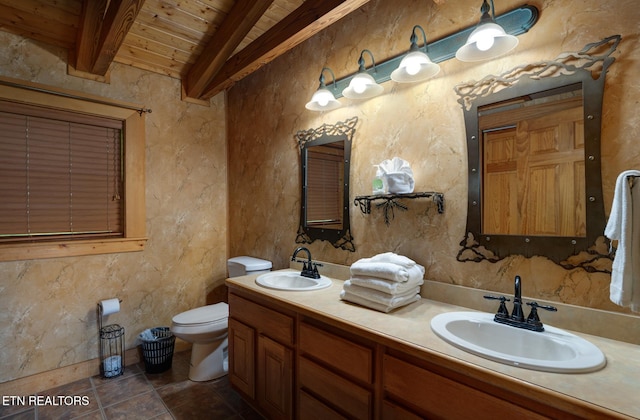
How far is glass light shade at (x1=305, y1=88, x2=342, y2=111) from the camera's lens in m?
1.99

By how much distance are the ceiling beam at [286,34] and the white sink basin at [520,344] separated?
1653mm

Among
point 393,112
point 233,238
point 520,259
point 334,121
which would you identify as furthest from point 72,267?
point 520,259

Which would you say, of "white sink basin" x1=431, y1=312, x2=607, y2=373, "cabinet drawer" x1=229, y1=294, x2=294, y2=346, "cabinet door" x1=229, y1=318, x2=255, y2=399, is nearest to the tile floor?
"cabinet door" x1=229, y1=318, x2=255, y2=399

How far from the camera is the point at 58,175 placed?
2.32m

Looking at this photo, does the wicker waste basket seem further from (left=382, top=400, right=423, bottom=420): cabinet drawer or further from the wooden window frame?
(left=382, top=400, right=423, bottom=420): cabinet drawer

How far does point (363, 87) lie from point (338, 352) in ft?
4.71

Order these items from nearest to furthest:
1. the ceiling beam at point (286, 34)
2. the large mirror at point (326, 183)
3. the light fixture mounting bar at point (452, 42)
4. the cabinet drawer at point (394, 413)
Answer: the cabinet drawer at point (394, 413)
the light fixture mounting bar at point (452, 42)
the ceiling beam at point (286, 34)
the large mirror at point (326, 183)

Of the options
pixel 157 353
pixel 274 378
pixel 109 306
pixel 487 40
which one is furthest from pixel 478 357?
pixel 109 306

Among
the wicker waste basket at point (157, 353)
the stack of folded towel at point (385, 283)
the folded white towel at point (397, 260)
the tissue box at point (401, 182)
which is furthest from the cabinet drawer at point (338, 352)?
the wicker waste basket at point (157, 353)

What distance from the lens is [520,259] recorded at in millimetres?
1336

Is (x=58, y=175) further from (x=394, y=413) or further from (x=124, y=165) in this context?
(x=394, y=413)

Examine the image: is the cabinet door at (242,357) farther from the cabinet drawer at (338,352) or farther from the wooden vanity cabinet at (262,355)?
the cabinet drawer at (338,352)

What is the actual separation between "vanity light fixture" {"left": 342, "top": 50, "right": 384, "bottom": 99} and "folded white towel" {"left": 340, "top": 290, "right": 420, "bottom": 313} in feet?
3.82

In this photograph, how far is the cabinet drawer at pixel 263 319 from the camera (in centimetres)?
160
